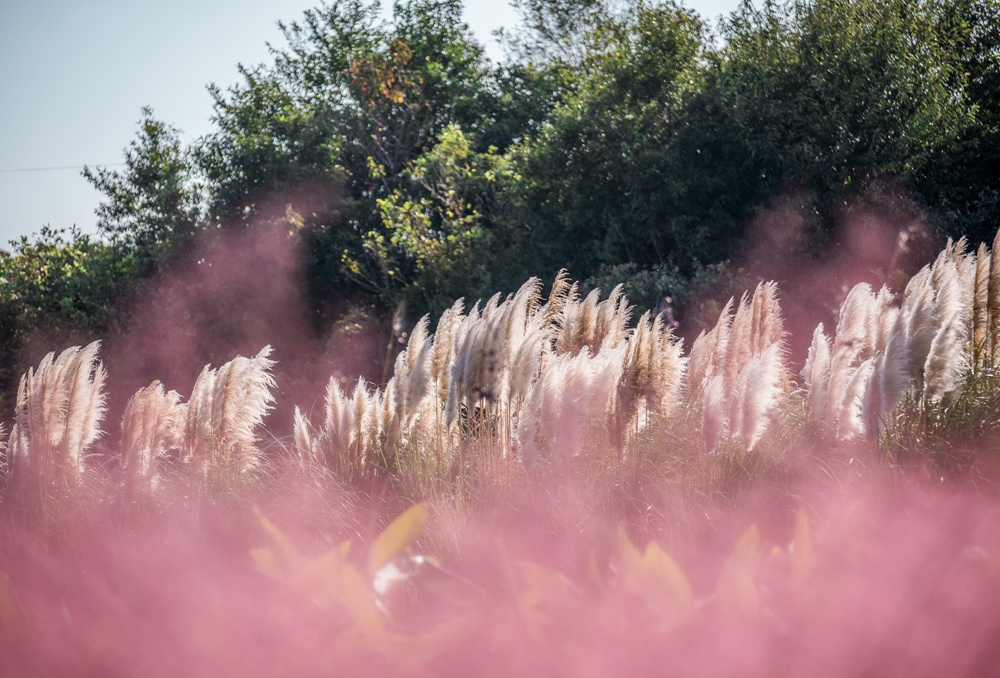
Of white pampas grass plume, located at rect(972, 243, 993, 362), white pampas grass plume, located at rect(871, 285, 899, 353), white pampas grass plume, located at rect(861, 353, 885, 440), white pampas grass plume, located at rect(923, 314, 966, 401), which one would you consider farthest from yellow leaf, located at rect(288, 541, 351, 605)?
white pampas grass plume, located at rect(972, 243, 993, 362)

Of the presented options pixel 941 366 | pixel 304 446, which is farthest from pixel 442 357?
pixel 941 366

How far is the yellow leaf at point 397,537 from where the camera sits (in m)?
3.52

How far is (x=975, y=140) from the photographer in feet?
39.2

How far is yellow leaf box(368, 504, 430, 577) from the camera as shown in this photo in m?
3.52

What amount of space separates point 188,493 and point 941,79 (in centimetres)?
1139

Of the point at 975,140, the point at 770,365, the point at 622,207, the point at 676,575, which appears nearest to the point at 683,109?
the point at 622,207

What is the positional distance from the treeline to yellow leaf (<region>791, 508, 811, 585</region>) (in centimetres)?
806

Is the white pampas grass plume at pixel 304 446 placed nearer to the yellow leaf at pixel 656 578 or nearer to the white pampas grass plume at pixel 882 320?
the yellow leaf at pixel 656 578

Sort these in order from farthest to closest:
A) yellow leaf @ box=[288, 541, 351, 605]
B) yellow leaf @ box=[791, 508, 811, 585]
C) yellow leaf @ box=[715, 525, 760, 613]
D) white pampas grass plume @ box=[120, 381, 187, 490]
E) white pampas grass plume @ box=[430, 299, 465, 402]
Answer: white pampas grass plume @ box=[430, 299, 465, 402] < white pampas grass plume @ box=[120, 381, 187, 490] < yellow leaf @ box=[288, 541, 351, 605] < yellow leaf @ box=[791, 508, 811, 585] < yellow leaf @ box=[715, 525, 760, 613]

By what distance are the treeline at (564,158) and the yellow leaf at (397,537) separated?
7.81m

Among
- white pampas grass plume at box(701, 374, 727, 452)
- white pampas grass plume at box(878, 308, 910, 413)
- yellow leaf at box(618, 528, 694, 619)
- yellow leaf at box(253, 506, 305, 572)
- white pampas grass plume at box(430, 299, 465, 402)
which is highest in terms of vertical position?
white pampas grass plume at box(430, 299, 465, 402)

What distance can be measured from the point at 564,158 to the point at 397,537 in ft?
34.5

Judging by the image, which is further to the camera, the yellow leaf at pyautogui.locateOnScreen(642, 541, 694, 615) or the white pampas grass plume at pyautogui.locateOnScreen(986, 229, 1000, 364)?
the white pampas grass plume at pyautogui.locateOnScreen(986, 229, 1000, 364)

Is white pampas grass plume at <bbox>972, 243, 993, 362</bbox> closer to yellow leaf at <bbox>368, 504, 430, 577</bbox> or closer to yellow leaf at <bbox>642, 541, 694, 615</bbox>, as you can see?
yellow leaf at <bbox>642, 541, 694, 615</bbox>
